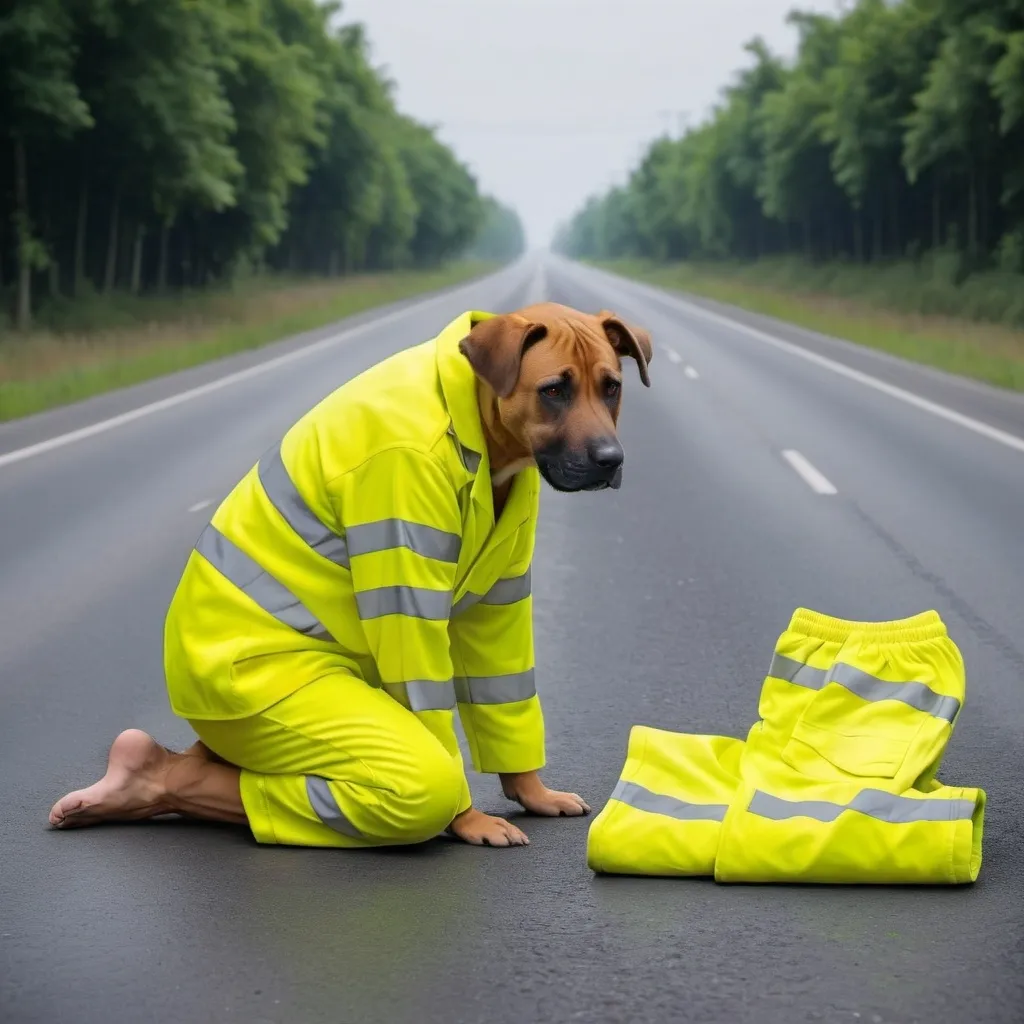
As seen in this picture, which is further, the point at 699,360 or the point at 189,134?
the point at 189,134

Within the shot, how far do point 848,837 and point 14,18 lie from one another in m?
25.0

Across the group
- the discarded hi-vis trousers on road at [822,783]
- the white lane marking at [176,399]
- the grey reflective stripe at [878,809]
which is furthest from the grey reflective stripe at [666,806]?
the white lane marking at [176,399]

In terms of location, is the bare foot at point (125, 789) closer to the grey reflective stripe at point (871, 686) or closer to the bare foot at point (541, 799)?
the bare foot at point (541, 799)

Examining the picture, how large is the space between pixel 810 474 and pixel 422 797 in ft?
30.6

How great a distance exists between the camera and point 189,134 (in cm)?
3138

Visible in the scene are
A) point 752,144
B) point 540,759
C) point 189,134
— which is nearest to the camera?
point 540,759

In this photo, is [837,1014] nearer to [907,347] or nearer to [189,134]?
[907,347]

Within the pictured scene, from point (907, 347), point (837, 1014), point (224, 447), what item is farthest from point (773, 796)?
point (907, 347)

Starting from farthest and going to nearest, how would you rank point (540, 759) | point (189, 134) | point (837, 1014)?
1. point (189, 134)
2. point (540, 759)
3. point (837, 1014)

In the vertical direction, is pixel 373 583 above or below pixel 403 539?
below

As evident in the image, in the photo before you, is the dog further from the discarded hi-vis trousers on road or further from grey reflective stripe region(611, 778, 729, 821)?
the discarded hi-vis trousers on road

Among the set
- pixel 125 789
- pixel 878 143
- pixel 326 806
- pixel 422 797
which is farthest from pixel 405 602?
pixel 878 143

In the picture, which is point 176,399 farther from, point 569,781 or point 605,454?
point 605,454

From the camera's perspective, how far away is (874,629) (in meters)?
4.81
